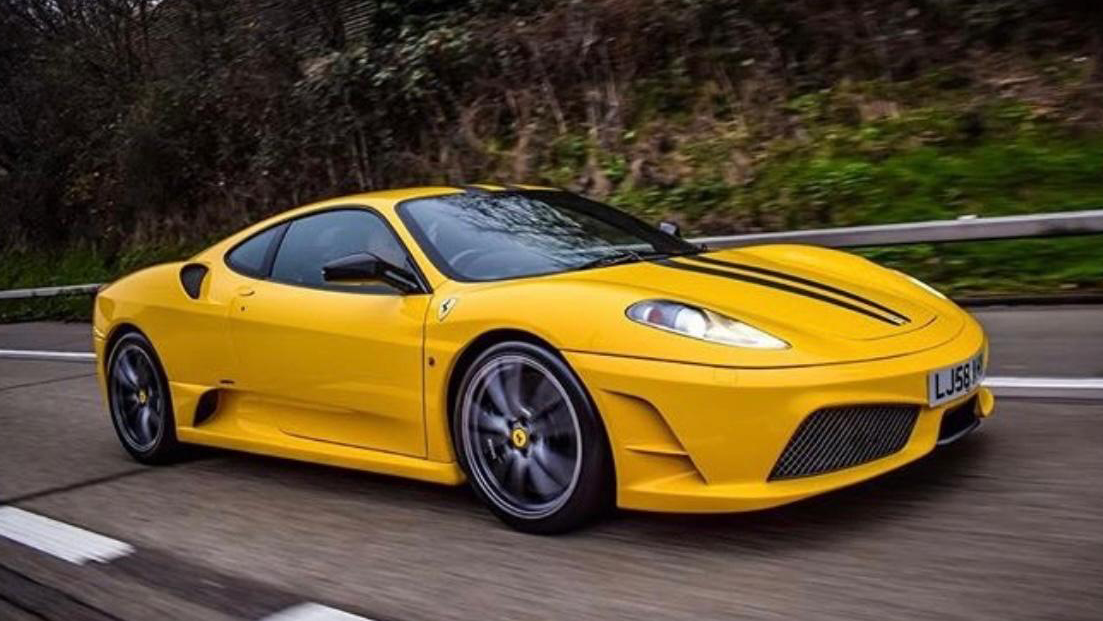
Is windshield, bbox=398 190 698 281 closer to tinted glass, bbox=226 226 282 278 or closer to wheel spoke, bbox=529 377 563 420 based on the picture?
wheel spoke, bbox=529 377 563 420

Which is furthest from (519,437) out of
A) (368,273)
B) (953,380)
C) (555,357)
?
(953,380)

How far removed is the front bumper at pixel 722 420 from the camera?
3.42 metres

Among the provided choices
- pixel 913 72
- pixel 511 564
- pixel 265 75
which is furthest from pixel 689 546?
pixel 265 75

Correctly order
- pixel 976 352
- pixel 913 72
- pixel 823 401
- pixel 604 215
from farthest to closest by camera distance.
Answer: pixel 913 72
pixel 604 215
pixel 976 352
pixel 823 401

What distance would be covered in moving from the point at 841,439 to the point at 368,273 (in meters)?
1.78

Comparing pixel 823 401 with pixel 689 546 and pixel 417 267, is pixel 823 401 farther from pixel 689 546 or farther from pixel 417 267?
pixel 417 267

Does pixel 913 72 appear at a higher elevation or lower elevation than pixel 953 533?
higher

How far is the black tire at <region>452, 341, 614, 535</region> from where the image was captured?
371 cm

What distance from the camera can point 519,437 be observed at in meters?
3.90

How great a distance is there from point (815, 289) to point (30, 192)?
19227 mm

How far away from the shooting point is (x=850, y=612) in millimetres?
2977

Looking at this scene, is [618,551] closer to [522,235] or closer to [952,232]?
[522,235]

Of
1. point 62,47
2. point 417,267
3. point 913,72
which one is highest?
point 62,47

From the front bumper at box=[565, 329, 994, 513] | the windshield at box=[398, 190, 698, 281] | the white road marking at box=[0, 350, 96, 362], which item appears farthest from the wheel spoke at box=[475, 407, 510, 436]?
the white road marking at box=[0, 350, 96, 362]
